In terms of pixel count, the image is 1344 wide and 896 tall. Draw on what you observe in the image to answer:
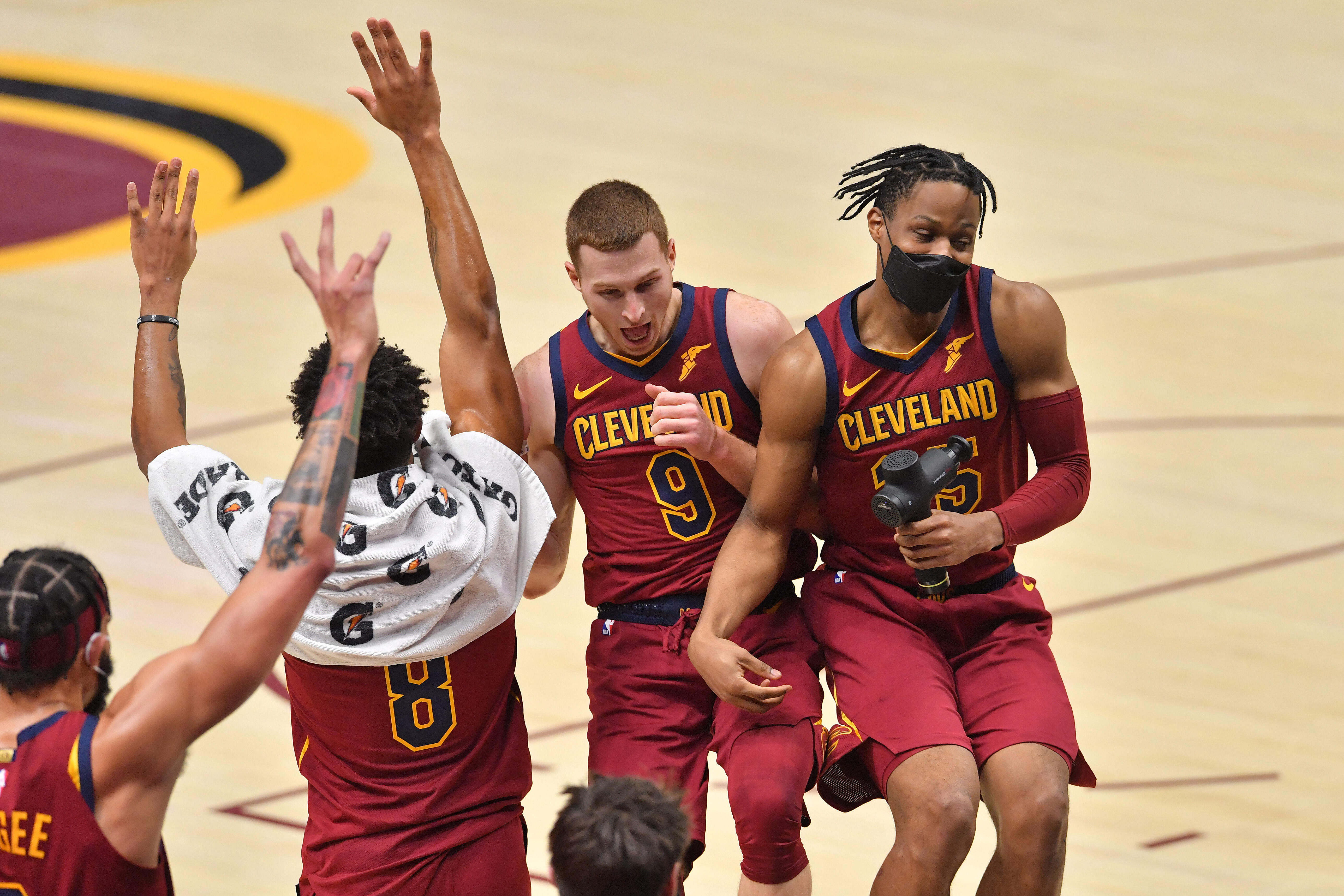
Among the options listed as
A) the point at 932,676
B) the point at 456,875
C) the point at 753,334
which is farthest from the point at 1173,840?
the point at 456,875

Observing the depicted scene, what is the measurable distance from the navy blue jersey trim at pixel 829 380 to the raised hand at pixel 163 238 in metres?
1.76

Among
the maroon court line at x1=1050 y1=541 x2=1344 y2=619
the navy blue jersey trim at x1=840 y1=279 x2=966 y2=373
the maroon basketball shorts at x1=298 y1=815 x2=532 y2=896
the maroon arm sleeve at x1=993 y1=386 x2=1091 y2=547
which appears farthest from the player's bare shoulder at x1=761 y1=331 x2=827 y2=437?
the maroon court line at x1=1050 y1=541 x2=1344 y2=619

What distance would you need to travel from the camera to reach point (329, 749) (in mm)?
4836

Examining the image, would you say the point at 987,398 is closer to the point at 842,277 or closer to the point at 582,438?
the point at 582,438

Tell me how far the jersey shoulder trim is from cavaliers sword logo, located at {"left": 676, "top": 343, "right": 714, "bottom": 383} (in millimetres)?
860

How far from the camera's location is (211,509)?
15.0 ft

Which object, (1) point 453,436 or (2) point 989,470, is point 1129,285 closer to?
(2) point 989,470

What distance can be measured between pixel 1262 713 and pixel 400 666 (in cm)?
460

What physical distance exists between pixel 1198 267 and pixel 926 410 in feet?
29.2

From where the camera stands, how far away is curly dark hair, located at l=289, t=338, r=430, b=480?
4555 millimetres

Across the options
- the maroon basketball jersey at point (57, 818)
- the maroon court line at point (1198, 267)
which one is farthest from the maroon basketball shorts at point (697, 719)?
the maroon court line at point (1198, 267)

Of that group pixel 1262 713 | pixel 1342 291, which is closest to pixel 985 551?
pixel 1262 713

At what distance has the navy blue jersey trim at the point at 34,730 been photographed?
3586mm

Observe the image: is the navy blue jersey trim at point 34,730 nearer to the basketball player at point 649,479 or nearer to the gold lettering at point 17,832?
the gold lettering at point 17,832
